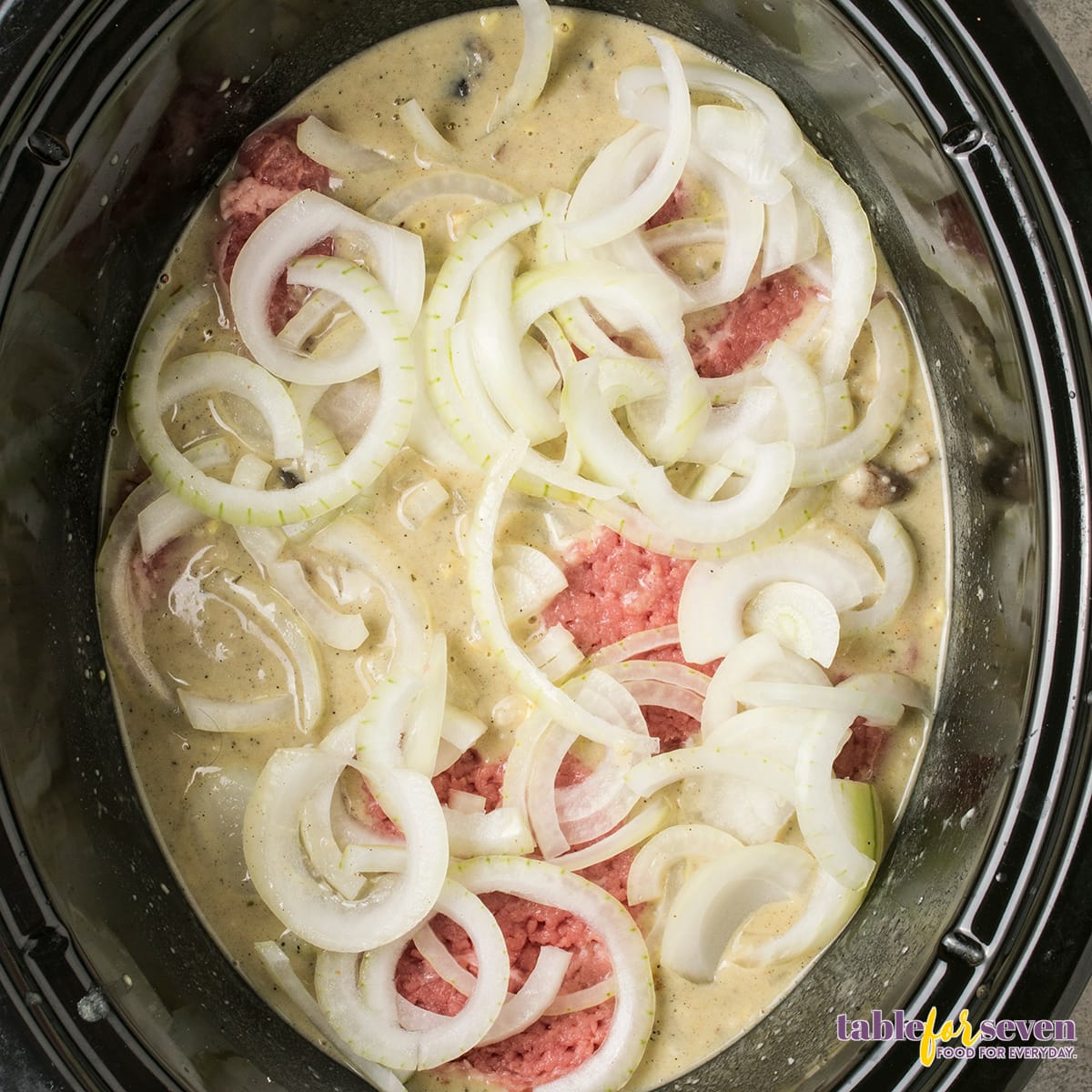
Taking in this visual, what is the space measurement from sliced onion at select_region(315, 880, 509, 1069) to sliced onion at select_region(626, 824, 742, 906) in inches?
10.4

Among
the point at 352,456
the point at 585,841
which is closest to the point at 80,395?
the point at 352,456

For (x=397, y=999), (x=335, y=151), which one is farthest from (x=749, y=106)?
(x=397, y=999)

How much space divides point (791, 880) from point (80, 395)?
Result: 1.53 meters

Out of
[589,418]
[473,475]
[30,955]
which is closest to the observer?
[30,955]

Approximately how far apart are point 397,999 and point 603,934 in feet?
1.28

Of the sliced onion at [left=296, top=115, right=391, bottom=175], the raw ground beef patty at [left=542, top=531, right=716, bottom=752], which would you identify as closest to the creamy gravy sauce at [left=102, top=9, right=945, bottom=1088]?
the sliced onion at [left=296, top=115, right=391, bottom=175]

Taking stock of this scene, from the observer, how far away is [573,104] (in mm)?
2057

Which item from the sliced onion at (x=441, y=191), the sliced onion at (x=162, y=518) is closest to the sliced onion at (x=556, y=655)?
the sliced onion at (x=162, y=518)

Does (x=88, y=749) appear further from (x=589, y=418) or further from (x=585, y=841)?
(x=589, y=418)

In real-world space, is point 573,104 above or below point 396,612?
above

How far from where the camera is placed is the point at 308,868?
1.98 meters

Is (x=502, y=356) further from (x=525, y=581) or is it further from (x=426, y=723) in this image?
(x=426, y=723)

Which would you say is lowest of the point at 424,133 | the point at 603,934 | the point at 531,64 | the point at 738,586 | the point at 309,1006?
the point at 309,1006

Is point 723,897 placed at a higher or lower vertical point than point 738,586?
lower
